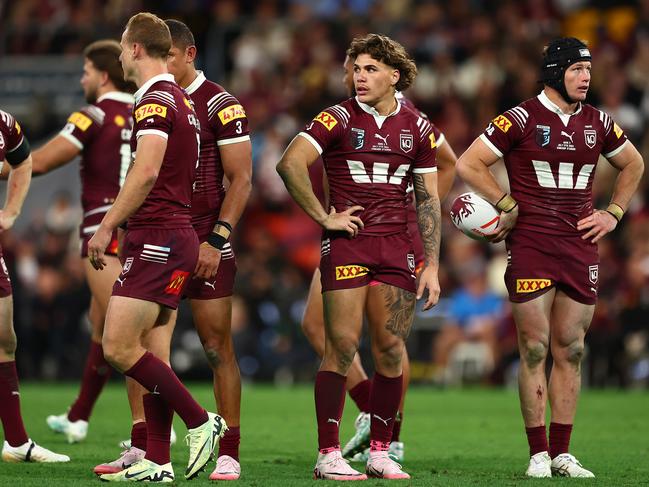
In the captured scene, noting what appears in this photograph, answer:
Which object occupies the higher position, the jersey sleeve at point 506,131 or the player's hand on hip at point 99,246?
the jersey sleeve at point 506,131

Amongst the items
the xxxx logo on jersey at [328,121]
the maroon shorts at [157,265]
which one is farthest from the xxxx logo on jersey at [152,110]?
the xxxx logo on jersey at [328,121]

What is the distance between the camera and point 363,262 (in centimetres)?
773

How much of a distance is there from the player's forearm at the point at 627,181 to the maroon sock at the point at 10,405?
4042 mm

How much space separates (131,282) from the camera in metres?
7.14

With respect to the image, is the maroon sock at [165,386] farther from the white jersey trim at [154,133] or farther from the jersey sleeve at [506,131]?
the jersey sleeve at [506,131]

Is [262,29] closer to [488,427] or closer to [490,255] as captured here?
[490,255]

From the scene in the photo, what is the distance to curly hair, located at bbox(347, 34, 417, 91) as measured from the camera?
782 cm


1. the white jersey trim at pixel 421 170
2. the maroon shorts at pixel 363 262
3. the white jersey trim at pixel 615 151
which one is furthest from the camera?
the white jersey trim at pixel 615 151

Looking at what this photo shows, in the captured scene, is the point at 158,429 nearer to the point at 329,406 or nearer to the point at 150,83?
the point at 329,406

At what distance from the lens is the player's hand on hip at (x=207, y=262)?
763 centimetres

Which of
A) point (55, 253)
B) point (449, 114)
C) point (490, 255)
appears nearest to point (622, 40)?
point (449, 114)

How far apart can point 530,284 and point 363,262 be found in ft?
3.71

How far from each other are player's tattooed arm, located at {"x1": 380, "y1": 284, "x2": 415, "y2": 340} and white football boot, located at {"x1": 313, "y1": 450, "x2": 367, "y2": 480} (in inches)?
31.5

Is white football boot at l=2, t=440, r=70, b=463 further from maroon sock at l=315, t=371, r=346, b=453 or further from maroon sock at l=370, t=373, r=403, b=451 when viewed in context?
maroon sock at l=370, t=373, r=403, b=451
